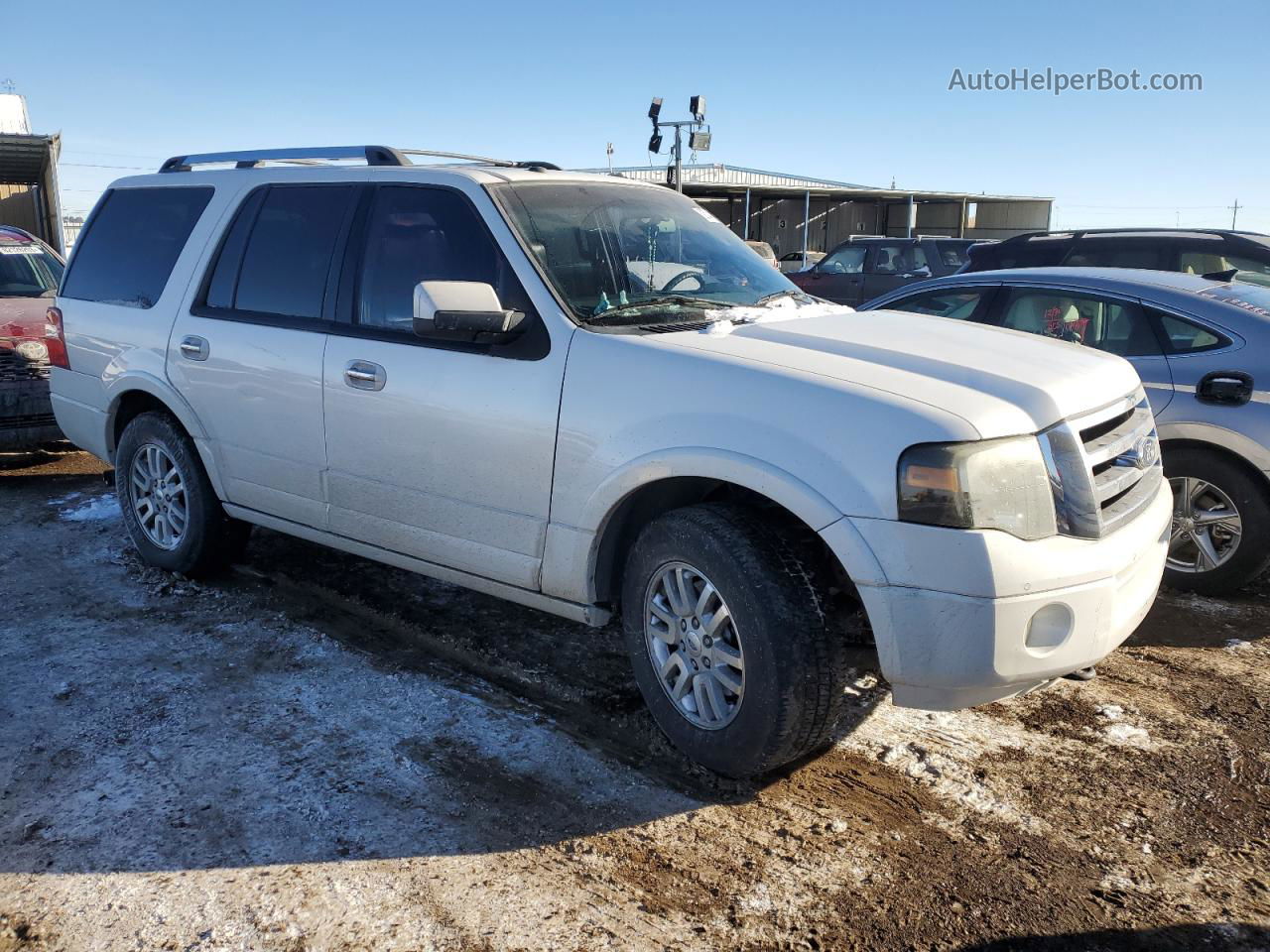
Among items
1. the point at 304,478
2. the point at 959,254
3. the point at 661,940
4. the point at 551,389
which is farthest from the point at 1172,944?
the point at 959,254

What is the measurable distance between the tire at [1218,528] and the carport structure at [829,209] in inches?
1083

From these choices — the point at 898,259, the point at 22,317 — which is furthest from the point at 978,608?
the point at 898,259

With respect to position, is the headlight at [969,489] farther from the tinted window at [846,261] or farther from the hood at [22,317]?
the tinted window at [846,261]

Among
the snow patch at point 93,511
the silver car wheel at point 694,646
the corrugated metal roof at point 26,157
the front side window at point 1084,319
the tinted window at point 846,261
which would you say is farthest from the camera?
the corrugated metal roof at point 26,157

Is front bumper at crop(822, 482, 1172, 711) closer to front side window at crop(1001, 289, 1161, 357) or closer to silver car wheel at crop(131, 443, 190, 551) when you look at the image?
front side window at crop(1001, 289, 1161, 357)

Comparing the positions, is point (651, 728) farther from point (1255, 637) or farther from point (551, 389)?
point (1255, 637)

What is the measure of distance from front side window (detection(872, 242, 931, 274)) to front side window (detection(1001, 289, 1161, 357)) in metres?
11.2

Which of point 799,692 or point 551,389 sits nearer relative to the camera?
point 799,692

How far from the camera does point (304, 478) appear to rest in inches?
176

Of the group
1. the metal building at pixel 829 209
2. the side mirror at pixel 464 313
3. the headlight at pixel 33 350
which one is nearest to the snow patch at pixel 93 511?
the headlight at pixel 33 350

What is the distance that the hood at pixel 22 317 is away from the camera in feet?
25.3

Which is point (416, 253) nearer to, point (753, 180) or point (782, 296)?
point (782, 296)

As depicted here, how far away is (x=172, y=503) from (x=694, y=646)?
3.19 m

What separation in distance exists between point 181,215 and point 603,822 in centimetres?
381
